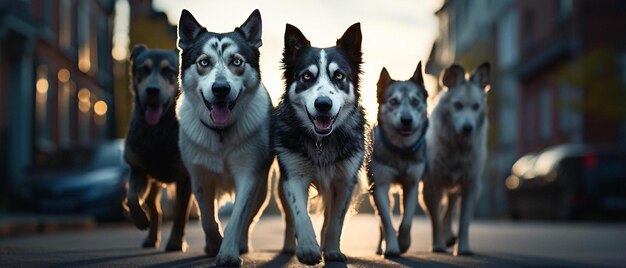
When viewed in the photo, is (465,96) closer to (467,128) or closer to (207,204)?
(467,128)

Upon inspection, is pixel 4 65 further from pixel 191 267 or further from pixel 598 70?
pixel 191 267

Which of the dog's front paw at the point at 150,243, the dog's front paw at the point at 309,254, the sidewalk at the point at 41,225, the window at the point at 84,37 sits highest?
the window at the point at 84,37

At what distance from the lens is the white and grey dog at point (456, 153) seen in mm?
9953

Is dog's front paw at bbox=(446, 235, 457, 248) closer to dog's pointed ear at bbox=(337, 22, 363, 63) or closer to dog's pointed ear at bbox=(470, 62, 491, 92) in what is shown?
dog's pointed ear at bbox=(470, 62, 491, 92)

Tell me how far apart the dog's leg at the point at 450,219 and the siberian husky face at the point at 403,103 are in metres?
1.35

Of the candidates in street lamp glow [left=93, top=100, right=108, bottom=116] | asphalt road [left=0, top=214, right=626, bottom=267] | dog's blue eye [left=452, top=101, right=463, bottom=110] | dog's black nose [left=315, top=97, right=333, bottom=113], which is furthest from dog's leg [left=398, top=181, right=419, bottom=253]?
street lamp glow [left=93, top=100, right=108, bottom=116]

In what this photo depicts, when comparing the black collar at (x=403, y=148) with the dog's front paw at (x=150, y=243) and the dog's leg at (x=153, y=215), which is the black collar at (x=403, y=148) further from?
the dog's front paw at (x=150, y=243)

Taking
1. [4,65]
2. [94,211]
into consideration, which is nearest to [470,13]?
[4,65]

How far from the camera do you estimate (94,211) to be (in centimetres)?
1897

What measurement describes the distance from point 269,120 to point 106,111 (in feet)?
111

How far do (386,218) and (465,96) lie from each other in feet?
7.06

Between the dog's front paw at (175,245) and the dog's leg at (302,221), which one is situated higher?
the dog's leg at (302,221)

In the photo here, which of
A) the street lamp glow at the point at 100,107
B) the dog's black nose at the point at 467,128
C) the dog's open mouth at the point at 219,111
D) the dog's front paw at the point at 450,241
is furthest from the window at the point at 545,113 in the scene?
the dog's open mouth at the point at 219,111

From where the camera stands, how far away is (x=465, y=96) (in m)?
10.5
